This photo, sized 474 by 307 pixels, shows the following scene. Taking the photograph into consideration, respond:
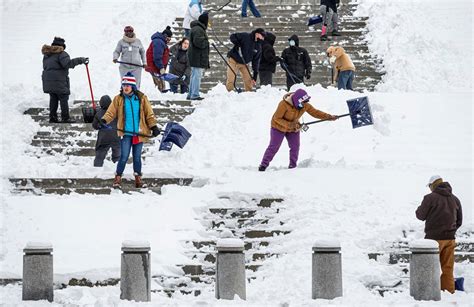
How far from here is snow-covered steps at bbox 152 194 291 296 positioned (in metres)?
14.3

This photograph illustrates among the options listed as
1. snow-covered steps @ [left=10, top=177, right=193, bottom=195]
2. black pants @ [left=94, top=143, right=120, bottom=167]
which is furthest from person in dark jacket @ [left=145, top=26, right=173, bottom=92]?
snow-covered steps @ [left=10, top=177, right=193, bottom=195]

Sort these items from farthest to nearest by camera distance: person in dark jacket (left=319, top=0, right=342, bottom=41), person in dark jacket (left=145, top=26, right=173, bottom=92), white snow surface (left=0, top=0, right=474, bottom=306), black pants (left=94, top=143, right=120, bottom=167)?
person in dark jacket (left=319, top=0, right=342, bottom=41)
person in dark jacket (left=145, top=26, right=173, bottom=92)
black pants (left=94, top=143, right=120, bottom=167)
white snow surface (left=0, top=0, right=474, bottom=306)

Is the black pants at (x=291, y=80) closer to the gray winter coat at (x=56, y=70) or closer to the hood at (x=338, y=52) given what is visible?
the hood at (x=338, y=52)

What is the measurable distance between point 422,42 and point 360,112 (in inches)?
419

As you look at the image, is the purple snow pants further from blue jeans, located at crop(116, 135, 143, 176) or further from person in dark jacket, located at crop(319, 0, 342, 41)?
person in dark jacket, located at crop(319, 0, 342, 41)

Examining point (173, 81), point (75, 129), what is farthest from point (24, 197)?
point (173, 81)

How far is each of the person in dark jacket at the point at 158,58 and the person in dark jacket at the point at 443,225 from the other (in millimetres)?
10935

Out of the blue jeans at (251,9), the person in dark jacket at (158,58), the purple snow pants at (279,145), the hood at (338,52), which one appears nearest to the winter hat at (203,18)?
the person in dark jacket at (158,58)

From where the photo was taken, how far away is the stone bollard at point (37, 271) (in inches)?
516

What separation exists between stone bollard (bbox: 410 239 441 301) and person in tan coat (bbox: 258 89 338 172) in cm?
551

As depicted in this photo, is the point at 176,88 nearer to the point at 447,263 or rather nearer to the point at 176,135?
the point at 176,135

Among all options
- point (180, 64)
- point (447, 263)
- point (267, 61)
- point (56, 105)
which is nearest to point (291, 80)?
point (267, 61)

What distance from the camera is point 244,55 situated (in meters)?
24.7

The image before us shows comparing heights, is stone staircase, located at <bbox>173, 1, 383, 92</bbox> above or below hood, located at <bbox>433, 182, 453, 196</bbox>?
above
